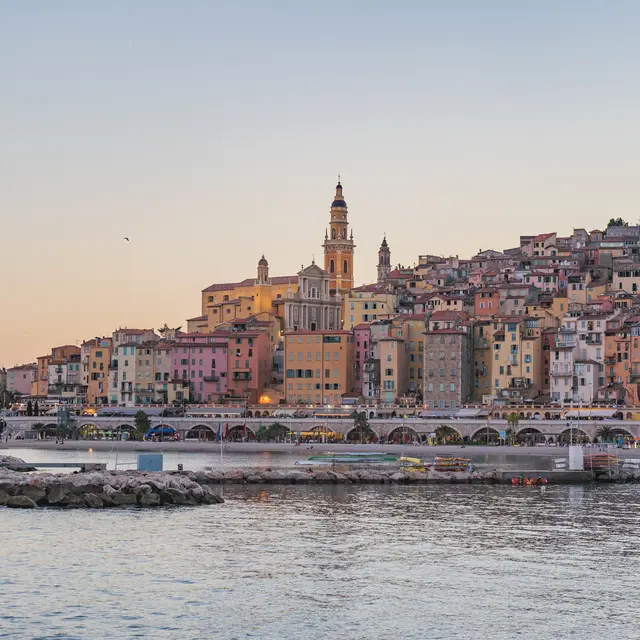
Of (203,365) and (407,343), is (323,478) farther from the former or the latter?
(203,365)

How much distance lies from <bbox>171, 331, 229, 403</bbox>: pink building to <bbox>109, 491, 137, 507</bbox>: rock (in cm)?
7076

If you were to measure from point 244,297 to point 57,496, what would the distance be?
8931 cm

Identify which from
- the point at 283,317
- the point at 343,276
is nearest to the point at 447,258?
the point at 343,276

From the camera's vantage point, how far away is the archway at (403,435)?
104750mm

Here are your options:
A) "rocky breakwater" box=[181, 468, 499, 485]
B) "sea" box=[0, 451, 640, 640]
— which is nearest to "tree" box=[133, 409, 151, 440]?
"rocky breakwater" box=[181, 468, 499, 485]

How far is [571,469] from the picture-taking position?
220 feet

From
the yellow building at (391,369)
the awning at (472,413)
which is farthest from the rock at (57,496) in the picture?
the yellow building at (391,369)

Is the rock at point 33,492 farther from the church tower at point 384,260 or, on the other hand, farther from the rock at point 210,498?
the church tower at point 384,260

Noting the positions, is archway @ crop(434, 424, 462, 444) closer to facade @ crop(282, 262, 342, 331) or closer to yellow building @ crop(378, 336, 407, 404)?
yellow building @ crop(378, 336, 407, 404)

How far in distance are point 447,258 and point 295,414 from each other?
4610 cm

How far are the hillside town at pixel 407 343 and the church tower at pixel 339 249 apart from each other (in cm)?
304

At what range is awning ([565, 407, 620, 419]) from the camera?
99.7m

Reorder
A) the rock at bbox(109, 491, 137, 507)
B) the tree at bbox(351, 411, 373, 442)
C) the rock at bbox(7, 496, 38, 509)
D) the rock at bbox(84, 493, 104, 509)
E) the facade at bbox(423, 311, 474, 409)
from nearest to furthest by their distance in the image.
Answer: the rock at bbox(7, 496, 38, 509)
the rock at bbox(84, 493, 104, 509)
the rock at bbox(109, 491, 137, 507)
the tree at bbox(351, 411, 373, 442)
the facade at bbox(423, 311, 474, 409)

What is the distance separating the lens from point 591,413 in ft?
329
